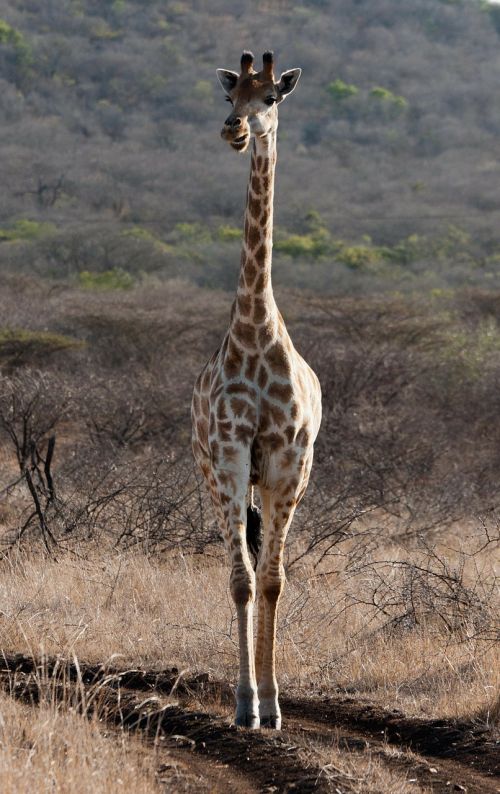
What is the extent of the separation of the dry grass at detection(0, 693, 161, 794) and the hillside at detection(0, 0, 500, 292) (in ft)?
86.5

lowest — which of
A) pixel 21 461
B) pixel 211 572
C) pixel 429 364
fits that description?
pixel 211 572

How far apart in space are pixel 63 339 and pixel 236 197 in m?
29.3

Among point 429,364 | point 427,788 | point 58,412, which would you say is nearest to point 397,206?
point 429,364

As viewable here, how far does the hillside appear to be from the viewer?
36.6 m

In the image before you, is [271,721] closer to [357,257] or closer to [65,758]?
[65,758]

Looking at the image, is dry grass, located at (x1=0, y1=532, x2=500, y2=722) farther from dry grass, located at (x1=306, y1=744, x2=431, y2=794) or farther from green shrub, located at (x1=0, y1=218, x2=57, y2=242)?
green shrub, located at (x1=0, y1=218, x2=57, y2=242)

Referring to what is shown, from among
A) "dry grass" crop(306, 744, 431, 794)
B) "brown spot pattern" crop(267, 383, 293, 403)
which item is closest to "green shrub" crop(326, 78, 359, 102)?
"brown spot pattern" crop(267, 383, 293, 403)

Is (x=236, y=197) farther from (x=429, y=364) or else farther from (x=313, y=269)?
(x=429, y=364)

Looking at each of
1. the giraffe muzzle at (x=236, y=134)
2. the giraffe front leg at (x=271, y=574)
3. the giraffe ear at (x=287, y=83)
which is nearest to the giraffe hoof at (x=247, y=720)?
the giraffe front leg at (x=271, y=574)

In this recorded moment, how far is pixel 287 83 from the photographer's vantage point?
648 cm

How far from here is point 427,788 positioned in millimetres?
4855

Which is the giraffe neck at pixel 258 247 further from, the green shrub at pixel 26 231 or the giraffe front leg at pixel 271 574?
the green shrub at pixel 26 231

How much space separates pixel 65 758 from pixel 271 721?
142cm

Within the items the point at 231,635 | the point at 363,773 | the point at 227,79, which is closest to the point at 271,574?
the point at 231,635
